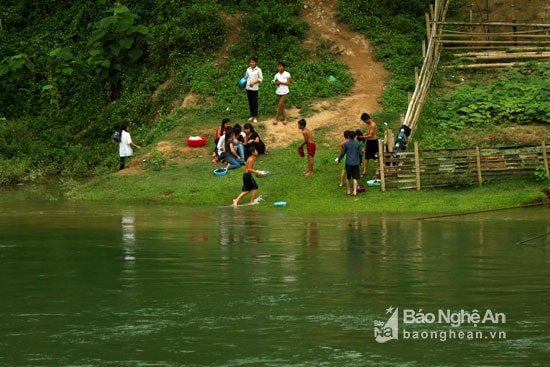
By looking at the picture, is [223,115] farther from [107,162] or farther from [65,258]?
[65,258]

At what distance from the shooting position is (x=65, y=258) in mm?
17422

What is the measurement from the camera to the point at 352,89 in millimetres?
30328

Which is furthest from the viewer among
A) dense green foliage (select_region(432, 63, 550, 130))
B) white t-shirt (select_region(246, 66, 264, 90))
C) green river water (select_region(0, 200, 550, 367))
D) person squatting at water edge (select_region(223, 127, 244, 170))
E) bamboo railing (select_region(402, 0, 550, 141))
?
bamboo railing (select_region(402, 0, 550, 141))

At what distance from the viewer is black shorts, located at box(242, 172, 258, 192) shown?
77.2 ft

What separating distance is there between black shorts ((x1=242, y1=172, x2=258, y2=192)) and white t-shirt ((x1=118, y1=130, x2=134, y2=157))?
5058 millimetres

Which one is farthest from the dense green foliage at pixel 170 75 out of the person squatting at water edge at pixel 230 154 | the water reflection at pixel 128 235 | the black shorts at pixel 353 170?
the water reflection at pixel 128 235

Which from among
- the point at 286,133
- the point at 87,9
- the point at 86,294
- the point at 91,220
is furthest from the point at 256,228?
the point at 87,9

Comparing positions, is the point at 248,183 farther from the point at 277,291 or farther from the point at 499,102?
the point at 277,291

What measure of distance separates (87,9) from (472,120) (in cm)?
1373

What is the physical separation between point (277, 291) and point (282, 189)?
992 cm

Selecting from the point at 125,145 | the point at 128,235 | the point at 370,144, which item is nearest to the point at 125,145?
the point at 125,145

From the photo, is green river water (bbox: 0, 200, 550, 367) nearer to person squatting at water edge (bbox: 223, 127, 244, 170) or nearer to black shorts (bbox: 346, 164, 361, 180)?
black shorts (bbox: 346, 164, 361, 180)

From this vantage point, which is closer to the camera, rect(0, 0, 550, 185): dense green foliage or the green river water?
the green river water

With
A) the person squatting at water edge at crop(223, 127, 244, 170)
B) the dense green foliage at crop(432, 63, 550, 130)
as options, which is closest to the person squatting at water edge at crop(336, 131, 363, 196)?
the person squatting at water edge at crop(223, 127, 244, 170)
